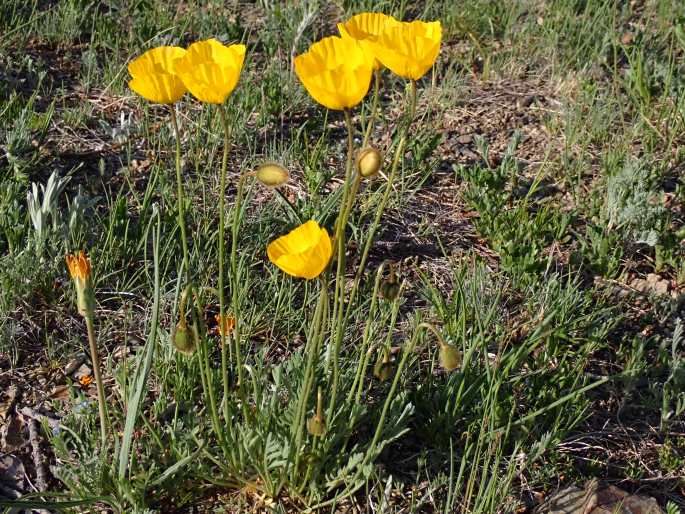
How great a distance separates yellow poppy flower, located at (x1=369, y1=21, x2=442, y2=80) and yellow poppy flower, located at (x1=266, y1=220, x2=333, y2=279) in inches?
14.7

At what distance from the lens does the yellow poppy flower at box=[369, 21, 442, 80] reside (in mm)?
1698

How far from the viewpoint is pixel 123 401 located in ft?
7.91

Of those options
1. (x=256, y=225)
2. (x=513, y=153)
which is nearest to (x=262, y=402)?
(x=256, y=225)

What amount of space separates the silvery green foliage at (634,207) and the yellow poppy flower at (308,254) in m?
1.93

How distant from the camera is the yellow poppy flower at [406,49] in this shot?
1698 millimetres

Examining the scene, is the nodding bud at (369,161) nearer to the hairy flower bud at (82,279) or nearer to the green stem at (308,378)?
the green stem at (308,378)

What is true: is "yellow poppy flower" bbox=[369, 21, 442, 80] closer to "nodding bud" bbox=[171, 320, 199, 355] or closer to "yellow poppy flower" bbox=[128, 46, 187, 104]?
"yellow poppy flower" bbox=[128, 46, 187, 104]

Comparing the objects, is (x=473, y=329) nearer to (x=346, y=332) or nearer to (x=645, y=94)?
(x=346, y=332)

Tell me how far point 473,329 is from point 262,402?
78 centimetres

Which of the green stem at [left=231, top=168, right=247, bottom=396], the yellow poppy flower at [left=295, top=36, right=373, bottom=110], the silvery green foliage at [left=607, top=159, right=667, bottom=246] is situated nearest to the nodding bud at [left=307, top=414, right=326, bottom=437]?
the green stem at [left=231, top=168, right=247, bottom=396]

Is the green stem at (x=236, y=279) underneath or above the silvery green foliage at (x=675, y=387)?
above

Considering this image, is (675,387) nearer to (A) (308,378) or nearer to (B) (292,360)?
(B) (292,360)

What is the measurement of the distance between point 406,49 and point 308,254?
1.59 ft

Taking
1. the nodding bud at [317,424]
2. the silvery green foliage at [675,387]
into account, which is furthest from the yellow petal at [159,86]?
the silvery green foliage at [675,387]
